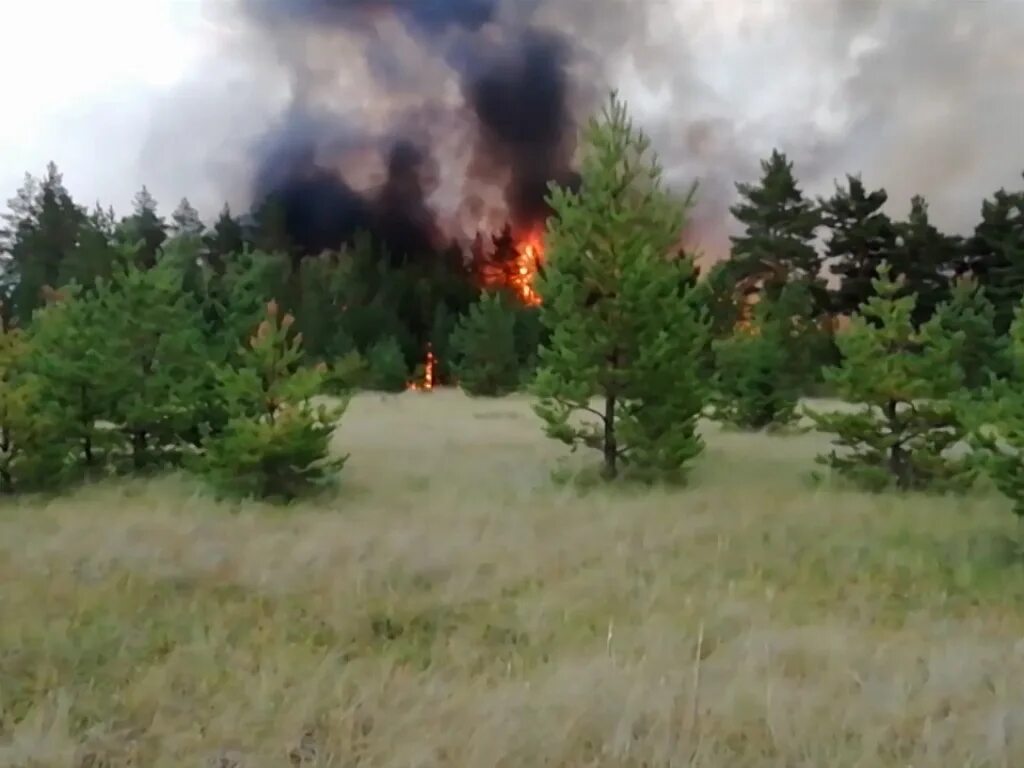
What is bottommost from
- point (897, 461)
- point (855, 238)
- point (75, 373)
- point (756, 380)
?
point (897, 461)

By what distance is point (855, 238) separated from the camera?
19172 mm

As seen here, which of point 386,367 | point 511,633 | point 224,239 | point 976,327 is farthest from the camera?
point 386,367

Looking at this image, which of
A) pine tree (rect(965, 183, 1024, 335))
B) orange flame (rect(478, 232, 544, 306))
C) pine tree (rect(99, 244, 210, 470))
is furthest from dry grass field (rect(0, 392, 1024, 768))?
orange flame (rect(478, 232, 544, 306))

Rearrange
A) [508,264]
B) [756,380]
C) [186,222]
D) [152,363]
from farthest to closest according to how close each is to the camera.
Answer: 1. [508,264]
2. [186,222]
3. [756,380]
4. [152,363]

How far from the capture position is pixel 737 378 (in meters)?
17.9

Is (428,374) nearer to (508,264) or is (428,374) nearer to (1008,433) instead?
(508,264)

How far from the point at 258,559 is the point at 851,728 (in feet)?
14.6

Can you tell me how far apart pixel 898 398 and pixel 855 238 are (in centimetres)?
937

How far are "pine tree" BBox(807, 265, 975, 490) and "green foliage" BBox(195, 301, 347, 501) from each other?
18.7 feet

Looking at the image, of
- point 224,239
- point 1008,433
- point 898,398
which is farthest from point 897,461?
point 224,239

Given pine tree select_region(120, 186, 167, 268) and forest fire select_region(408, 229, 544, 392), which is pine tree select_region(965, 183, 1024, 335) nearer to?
forest fire select_region(408, 229, 544, 392)

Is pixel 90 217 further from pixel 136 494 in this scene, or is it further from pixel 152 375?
pixel 136 494

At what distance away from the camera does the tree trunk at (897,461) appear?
11000mm

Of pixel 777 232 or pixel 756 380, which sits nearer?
pixel 756 380
